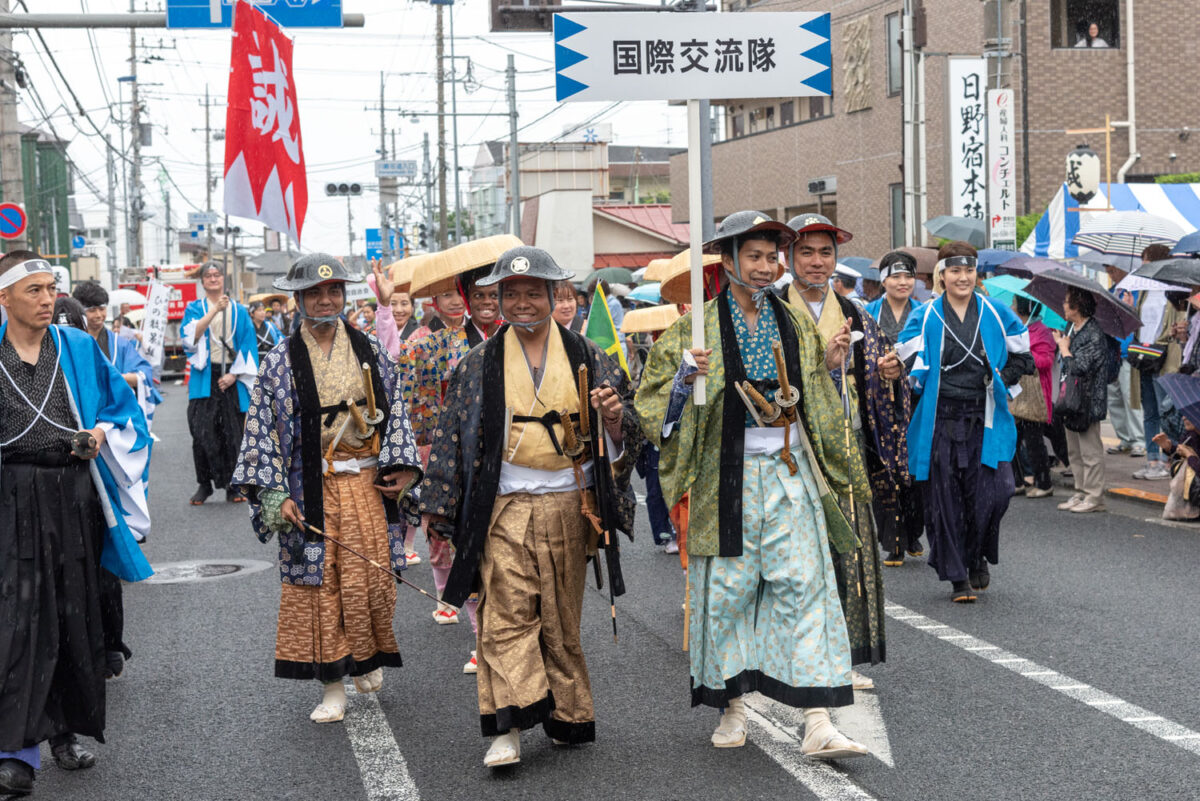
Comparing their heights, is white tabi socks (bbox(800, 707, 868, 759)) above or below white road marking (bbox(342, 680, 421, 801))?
above

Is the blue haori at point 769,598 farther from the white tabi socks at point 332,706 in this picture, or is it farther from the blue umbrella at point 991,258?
the blue umbrella at point 991,258

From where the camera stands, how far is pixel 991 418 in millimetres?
7938

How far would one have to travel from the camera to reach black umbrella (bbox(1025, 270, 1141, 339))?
1083 centimetres

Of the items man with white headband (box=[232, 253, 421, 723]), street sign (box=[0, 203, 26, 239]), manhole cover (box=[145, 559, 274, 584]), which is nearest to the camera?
man with white headband (box=[232, 253, 421, 723])

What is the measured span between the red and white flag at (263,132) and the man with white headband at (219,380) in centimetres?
545

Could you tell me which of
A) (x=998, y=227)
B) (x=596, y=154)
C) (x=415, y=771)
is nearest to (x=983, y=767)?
(x=415, y=771)

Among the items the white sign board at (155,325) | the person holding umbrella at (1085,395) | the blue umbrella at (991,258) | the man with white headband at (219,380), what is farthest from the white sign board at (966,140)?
the white sign board at (155,325)

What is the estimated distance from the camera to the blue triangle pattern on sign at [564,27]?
5309 mm

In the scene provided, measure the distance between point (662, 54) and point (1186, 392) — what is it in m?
5.80

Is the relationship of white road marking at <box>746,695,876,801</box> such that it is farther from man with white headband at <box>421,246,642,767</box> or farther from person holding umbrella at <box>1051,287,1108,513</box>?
person holding umbrella at <box>1051,287,1108,513</box>

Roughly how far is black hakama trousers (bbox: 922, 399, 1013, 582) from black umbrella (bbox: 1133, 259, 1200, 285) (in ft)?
9.30

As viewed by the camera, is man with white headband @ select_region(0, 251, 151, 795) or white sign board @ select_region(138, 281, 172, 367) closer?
man with white headband @ select_region(0, 251, 151, 795)

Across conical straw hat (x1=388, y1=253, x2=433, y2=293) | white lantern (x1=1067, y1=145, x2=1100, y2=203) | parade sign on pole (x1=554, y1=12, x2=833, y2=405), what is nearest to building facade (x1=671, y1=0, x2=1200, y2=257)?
white lantern (x1=1067, y1=145, x2=1100, y2=203)

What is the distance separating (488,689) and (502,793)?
41cm
